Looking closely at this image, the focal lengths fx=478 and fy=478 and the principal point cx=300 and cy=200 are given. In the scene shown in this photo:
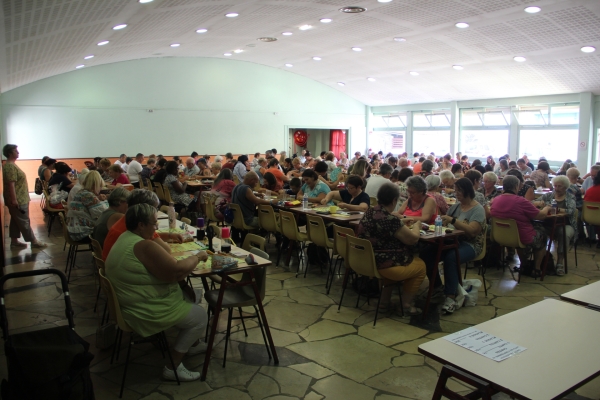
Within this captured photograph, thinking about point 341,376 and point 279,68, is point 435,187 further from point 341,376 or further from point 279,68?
point 279,68

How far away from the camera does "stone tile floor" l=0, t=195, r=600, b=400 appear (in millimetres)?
3480

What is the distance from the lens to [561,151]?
15.0m

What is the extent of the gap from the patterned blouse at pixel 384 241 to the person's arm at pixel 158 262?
1.99 m

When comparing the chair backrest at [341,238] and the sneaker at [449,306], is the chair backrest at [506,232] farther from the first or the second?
the chair backrest at [341,238]

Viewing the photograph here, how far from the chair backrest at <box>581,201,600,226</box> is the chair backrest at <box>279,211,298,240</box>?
180 inches

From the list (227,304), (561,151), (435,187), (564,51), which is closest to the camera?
(227,304)

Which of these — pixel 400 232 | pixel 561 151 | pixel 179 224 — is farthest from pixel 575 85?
pixel 179 224

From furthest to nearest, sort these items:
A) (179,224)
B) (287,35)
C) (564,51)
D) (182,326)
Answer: (287,35)
(564,51)
(179,224)
(182,326)

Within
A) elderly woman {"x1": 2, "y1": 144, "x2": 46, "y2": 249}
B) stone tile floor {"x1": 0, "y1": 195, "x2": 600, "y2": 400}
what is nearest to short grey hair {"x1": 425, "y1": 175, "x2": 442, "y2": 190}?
stone tile floor {"x1": 0, "y1": 195, "x2": 600, "y2": 400}

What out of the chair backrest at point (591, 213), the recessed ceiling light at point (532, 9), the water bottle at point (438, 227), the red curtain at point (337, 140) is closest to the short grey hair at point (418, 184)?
the water bottle at point (438, 227)

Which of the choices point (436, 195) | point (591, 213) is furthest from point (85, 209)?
point (591, 213)

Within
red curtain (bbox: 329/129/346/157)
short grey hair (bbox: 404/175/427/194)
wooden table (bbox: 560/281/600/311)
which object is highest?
red curtain (bbox: 329/129/346/157)

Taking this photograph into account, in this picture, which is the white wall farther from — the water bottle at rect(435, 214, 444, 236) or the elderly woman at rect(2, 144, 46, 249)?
the water bottle at rect(435, 214, 444, 236)

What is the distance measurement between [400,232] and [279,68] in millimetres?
15140
